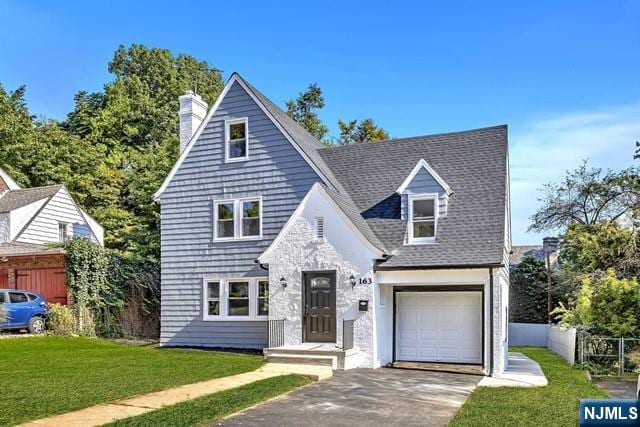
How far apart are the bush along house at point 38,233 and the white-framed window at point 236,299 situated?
646 centimetres

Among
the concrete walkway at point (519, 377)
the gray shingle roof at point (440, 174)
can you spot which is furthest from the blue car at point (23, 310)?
the concrete walkway at point (519, 377)

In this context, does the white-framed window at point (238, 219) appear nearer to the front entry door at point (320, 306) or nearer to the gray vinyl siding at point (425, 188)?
the front entry door at point (320, 306)

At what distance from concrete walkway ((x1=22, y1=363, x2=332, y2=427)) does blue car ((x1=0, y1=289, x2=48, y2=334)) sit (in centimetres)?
1045

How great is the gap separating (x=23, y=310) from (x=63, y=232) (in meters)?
9.65

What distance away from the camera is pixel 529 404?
970 centimetres

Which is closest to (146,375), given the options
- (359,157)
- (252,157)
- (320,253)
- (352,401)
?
(352,401)

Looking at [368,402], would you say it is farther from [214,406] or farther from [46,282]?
[46,282]

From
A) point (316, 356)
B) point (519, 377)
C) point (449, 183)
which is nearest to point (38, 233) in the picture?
point (316, 356)

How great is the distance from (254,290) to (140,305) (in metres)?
6.22

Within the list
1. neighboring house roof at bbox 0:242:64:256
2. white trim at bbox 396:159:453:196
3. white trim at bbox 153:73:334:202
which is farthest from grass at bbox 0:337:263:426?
white trim at bbox 396:159:453:196

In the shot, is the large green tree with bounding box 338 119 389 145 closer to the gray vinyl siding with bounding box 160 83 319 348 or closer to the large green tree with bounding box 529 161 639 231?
the large green tree with bounding box 529 161 639 231

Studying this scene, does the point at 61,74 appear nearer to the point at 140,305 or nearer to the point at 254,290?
the point at 140,305

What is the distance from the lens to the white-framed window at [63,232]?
27.4 metres

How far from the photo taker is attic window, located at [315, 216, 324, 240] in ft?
50.0
